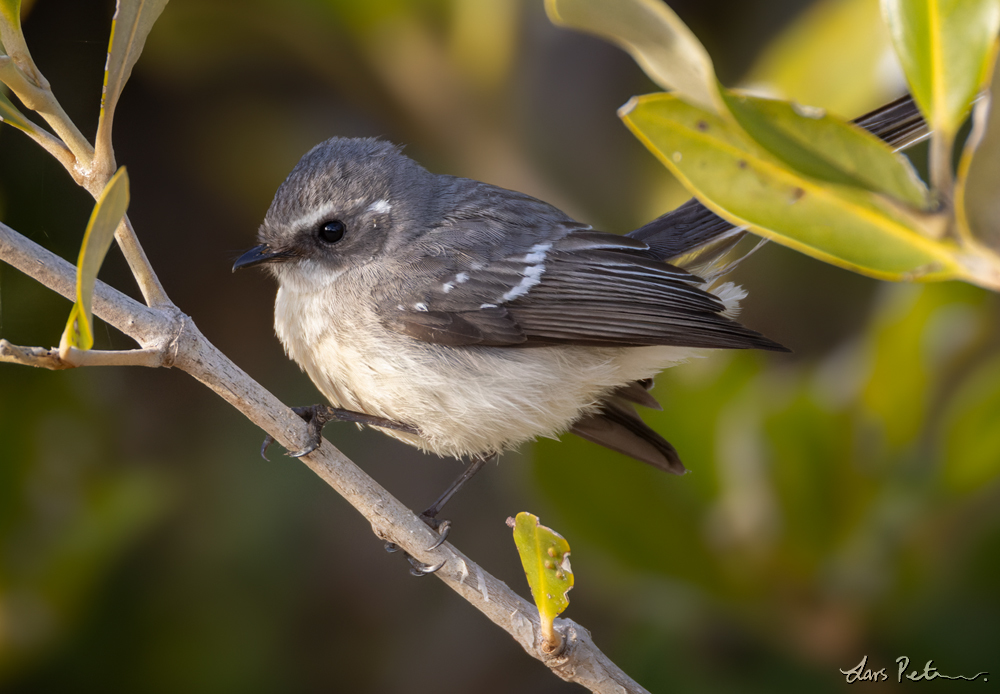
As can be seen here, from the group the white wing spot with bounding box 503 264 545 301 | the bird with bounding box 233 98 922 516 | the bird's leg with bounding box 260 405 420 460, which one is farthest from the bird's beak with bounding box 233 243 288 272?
the white wing spot with bounding box 503 264 545 301

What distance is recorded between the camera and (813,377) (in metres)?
1.92

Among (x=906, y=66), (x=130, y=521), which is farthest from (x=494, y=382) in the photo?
(x=906, y=66)

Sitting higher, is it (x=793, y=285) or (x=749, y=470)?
(x=793, y=285)

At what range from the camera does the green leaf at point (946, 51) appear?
720 mm

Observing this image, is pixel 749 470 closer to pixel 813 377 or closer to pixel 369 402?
pixel 813 377

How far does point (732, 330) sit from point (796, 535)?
477mm

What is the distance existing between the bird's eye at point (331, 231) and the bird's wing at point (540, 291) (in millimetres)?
168

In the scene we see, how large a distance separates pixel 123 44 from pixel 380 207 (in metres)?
1.07

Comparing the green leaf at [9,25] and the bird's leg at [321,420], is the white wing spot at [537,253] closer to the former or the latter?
the bird's leg at [321,420]

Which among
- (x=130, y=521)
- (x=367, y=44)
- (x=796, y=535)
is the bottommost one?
(x=130, y=521)

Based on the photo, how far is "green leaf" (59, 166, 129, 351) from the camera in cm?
79

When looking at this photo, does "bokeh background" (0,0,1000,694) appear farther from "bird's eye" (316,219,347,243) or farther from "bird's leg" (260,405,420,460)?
"bird's eye" (316,219,347,243)

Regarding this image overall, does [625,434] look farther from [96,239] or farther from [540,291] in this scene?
[96,239]

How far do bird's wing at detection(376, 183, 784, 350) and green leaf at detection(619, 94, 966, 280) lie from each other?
967 mm
